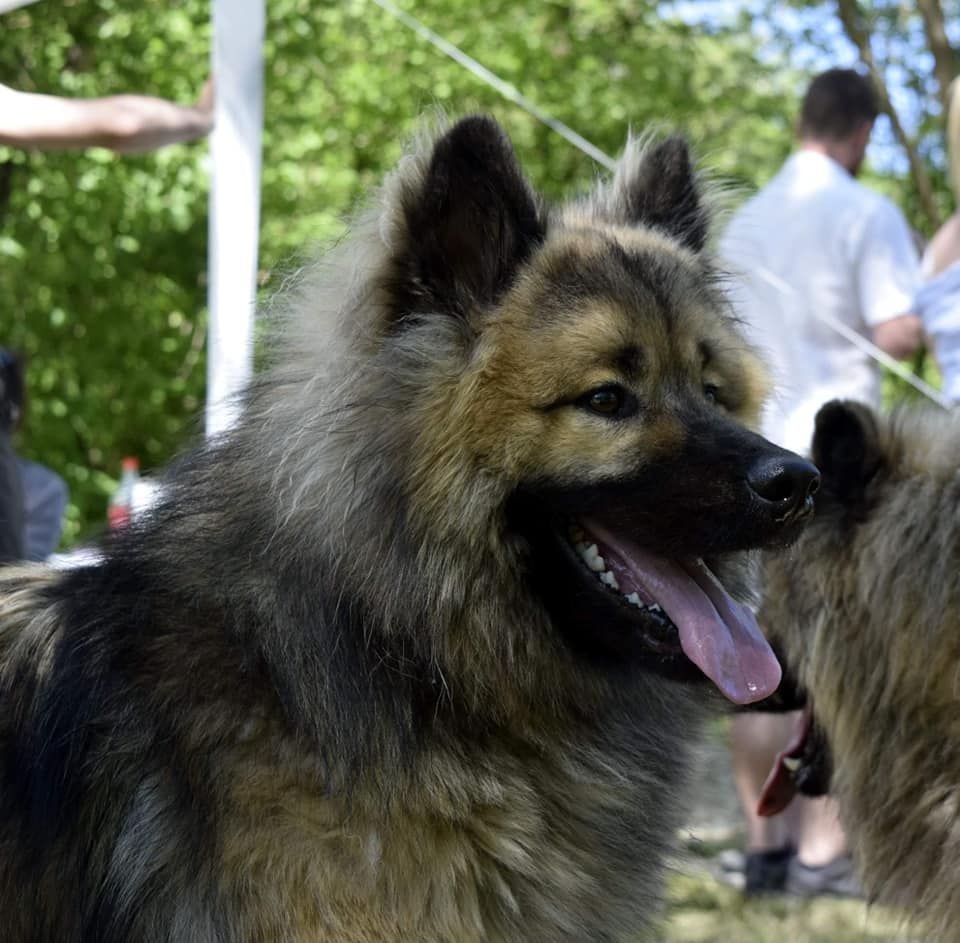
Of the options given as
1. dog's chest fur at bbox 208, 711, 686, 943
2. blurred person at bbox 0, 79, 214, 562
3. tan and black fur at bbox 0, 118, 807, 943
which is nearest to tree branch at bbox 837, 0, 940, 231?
blurred person at bbox 0, 79, 214, 562

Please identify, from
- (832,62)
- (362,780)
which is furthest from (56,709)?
(832,62)

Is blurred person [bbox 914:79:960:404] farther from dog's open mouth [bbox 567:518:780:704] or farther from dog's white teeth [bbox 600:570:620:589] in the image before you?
dog's white teeth [bbox 600:570:620:589]

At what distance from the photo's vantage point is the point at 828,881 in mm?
4852

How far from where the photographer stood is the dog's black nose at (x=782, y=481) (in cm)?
228

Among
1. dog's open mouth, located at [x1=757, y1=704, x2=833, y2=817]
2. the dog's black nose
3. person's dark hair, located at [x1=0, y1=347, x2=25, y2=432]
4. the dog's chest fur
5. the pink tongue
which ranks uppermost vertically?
the dog's black nose

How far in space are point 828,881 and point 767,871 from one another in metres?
0.24

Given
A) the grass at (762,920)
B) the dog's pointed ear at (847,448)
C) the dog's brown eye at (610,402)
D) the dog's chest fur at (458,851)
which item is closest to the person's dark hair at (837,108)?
the dog's pointed ear at (847,448)

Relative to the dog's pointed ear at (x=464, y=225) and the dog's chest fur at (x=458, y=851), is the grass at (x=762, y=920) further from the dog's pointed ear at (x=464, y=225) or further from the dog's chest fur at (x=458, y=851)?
the dog's pointed ear at (x=464, y=225)

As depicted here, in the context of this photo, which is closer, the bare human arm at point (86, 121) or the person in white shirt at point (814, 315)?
the bare human arm at point (86, 121)

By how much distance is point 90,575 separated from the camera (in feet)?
8.00

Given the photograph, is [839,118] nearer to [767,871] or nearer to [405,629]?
[767,871]

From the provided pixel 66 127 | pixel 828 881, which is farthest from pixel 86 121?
pixel 828 881

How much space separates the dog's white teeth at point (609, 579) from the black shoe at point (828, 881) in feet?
9.71

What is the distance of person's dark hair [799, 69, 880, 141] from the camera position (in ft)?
17.3
